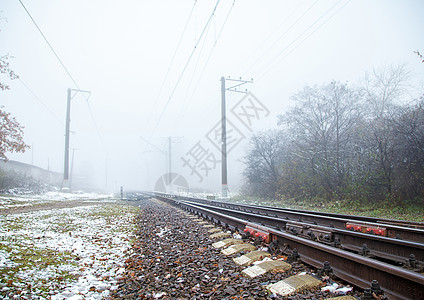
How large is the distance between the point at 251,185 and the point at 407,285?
73.1 feet

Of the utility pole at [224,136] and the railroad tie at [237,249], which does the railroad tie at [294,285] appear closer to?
the railroad tie at [237,249]

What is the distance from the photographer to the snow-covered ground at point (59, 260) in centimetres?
384

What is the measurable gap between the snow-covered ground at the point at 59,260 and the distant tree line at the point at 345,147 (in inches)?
449

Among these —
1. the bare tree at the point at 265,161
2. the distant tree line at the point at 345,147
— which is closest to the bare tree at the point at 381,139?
the distant tree line at the point at 345,147

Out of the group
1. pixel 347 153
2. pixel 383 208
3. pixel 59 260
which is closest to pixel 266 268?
pixel 59 260

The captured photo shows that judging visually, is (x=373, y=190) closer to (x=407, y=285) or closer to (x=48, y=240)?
(x=407, y=285)

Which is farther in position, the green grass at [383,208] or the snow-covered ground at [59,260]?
the green grass at [383,208]

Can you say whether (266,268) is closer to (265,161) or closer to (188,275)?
(188,275)

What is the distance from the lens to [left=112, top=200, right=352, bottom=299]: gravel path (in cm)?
326

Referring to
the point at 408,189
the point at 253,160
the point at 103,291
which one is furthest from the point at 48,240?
the point at 253,160

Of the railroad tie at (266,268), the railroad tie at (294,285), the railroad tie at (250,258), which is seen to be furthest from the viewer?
the railroad tie at (250,258)

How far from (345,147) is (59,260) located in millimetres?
15557

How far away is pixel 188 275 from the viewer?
13.1 ft

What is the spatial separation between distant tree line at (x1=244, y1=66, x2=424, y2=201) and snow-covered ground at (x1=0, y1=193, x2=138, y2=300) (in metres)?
11.4
